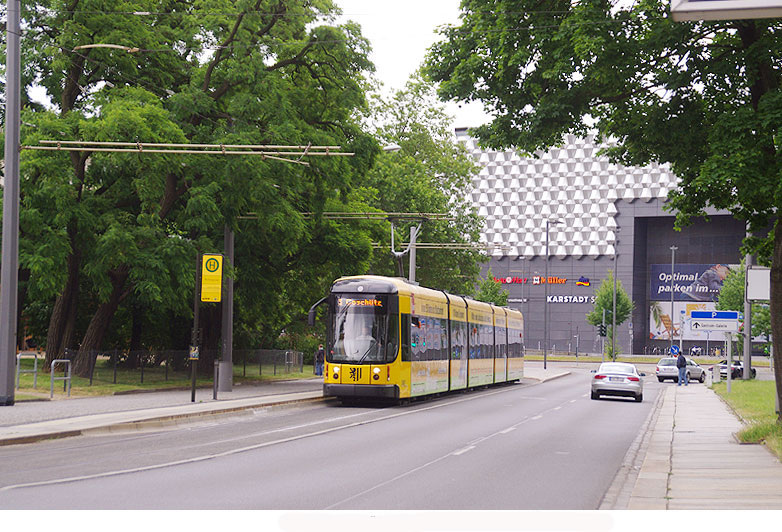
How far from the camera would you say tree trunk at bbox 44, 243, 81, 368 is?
33.3m

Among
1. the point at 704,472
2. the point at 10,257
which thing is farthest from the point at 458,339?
the point at 704,472

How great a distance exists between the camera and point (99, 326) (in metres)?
33.6

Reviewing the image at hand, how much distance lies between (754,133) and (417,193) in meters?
37.5

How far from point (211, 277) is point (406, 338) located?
19.3 ft

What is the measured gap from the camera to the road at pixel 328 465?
35.4ft

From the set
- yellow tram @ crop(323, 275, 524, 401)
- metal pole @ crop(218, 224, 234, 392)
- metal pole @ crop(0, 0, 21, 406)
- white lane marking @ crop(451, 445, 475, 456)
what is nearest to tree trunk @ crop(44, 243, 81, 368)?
metal pole @ crop(218, 224, 234, 392)

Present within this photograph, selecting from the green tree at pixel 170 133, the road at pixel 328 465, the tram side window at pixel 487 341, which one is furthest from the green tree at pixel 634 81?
the tram side window at pixel 487 341

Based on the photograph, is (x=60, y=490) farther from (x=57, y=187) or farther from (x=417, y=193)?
(x=417, y=193)

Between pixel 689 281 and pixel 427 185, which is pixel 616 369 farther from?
pixel 689 281

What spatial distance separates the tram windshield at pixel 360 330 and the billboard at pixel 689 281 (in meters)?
89.9

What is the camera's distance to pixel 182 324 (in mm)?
43250

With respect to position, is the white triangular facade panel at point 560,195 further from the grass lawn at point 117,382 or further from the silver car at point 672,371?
the grass lawn at point 117,382

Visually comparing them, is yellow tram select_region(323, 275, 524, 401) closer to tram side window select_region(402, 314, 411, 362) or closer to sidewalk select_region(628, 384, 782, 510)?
tram side window select_region(402, 314, 411, 362)
